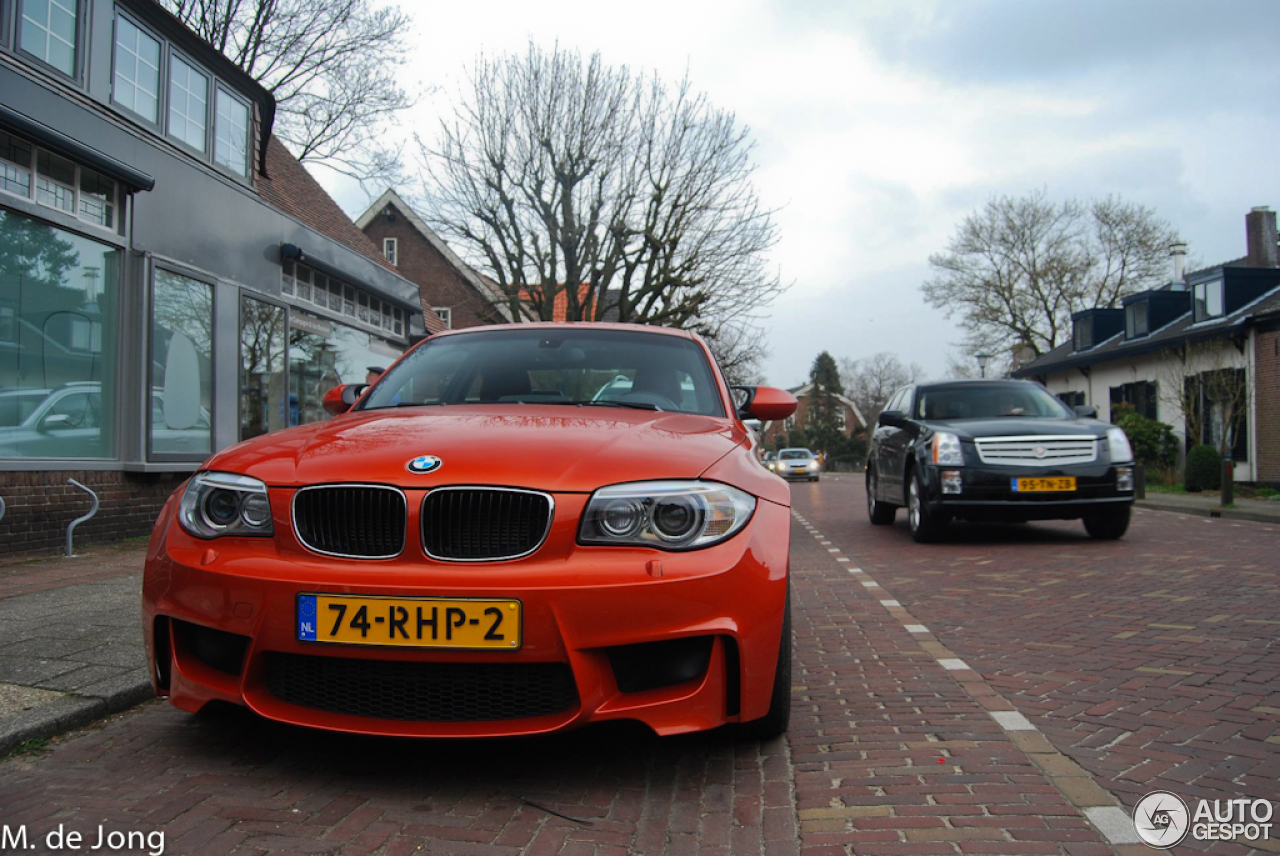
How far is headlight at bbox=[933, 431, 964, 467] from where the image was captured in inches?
373

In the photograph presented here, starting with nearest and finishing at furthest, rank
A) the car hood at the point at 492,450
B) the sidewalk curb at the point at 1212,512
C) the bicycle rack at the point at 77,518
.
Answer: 1. the car hood at the point at 492,450
2. the bicycle rack at the point at 77,518
3. the sidewalk curb at the point at 1212,512

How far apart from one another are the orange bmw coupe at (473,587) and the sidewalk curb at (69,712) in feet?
1.77

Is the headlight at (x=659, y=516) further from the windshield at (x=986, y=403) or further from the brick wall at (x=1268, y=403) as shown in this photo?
the brick wall at (x=1268, y=403)

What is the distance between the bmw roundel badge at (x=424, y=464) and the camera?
2865 mm

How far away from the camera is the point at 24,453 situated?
8570 mm

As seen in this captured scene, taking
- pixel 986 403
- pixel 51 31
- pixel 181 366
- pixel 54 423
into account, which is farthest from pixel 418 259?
Answer: pixel 986 403

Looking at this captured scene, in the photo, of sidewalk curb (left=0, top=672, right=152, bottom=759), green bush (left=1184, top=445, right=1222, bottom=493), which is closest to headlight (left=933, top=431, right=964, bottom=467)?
sidewalk curb (left=0, top=672, right=152, bottom=759)

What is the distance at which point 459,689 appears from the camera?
2.76m

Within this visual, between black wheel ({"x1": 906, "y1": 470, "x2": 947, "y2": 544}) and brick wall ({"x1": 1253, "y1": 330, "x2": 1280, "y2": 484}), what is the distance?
15198mm

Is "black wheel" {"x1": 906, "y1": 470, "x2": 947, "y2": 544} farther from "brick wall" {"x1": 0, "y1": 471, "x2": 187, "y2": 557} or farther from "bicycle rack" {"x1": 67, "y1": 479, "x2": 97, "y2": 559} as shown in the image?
"brick wall" {"x1": 0, "y1": 471, "x2": 187, "y2": 557}

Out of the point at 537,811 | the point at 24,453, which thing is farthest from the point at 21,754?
the point at 24,453

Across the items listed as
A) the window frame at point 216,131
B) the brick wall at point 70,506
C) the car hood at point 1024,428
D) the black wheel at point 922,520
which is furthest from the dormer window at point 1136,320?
the brick wall at point 70,506

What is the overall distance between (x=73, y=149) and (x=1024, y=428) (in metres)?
9.05

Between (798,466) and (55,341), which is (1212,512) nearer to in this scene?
(55,341)
